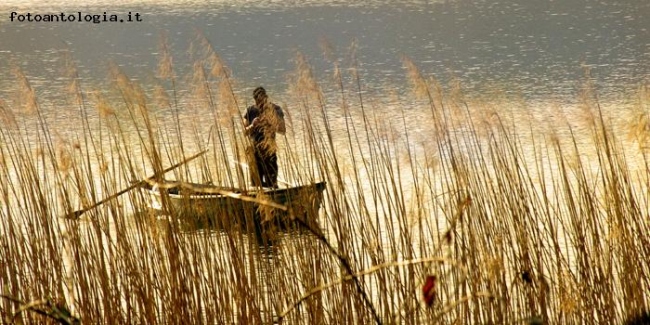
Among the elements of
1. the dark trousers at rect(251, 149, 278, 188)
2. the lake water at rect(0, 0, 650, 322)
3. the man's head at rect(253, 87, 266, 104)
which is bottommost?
Answer: the dark trousers at rect(251, 149, 278, 188)

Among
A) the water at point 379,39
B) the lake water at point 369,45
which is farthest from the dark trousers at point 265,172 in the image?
the water at point 379,39

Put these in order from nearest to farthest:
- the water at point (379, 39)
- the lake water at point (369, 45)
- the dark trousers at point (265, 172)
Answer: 1. the dark trousers at point (265, 172)
2. the lake water at point (369, 45)
3. the water at point (379, 39)

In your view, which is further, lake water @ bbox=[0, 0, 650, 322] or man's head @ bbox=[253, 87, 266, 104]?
lake water @ bbox=[0, 0, 650, 322]

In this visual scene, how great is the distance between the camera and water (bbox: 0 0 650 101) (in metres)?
17.4

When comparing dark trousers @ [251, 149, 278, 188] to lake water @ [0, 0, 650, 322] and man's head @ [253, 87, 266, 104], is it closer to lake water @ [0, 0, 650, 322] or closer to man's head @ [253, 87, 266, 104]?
man's head @ [253, 87, 266, 104]

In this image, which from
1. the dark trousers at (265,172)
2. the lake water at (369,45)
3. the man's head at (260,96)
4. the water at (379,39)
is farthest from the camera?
the water at (379,39)

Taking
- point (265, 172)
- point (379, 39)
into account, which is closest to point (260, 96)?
point (265, 172)

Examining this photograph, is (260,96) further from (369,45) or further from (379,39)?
(379,39)

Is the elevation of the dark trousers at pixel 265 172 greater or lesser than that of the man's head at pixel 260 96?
lesser

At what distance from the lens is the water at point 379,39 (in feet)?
57.2

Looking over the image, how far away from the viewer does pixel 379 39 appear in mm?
22766

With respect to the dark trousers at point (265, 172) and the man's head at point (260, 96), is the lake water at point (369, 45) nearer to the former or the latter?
the dark trousers at point (265, 172)

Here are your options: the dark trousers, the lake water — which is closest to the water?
the lake water

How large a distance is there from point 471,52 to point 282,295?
16.9m
